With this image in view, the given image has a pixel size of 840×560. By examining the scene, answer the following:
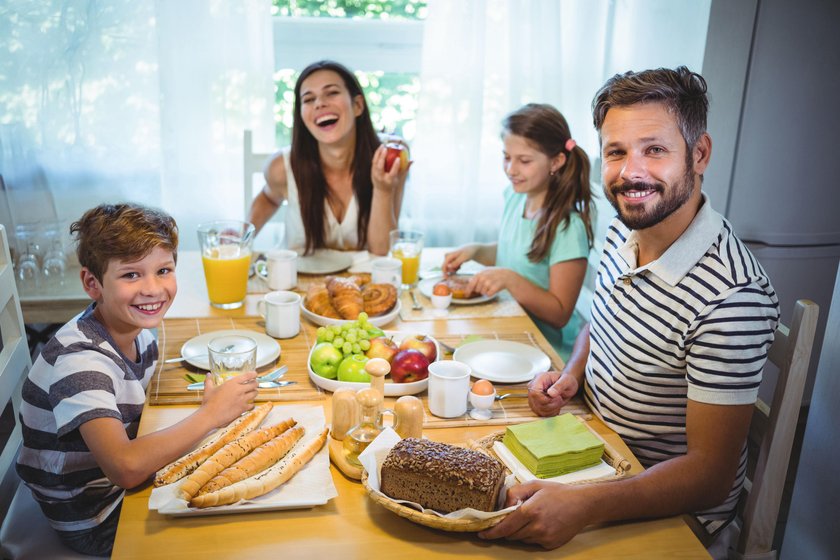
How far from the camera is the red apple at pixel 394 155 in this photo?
7.53 ft

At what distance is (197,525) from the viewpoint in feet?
3.61

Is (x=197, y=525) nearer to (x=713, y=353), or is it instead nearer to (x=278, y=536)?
(x=278, y=536)

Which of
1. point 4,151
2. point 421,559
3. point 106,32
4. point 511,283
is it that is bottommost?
point 421,559

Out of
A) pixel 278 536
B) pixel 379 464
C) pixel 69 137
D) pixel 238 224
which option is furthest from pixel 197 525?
pixel 69 137

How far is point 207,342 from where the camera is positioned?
1680 millimetres

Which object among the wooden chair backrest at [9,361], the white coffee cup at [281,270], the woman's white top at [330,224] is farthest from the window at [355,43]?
the wooden chair backrest at [9,361]

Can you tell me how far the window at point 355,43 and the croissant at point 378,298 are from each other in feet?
4.82

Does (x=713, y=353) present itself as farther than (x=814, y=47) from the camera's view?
No

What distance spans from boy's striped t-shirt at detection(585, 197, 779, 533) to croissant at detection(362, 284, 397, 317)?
0.52m

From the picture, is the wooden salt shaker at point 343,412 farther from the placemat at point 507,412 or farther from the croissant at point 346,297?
the croissant at point 346,297

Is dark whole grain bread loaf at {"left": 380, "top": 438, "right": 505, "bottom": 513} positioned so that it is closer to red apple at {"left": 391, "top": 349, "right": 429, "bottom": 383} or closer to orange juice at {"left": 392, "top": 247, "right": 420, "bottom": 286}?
red apple at {"left": 391, "top": 349, "right": 429, "bottom": 383}

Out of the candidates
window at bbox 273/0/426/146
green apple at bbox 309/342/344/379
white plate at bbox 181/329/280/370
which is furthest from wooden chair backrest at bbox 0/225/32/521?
window at bbox 273/0/426/146

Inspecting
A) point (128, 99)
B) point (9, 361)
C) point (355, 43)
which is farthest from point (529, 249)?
point (128, 99)

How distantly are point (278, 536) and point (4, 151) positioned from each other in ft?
7.98
